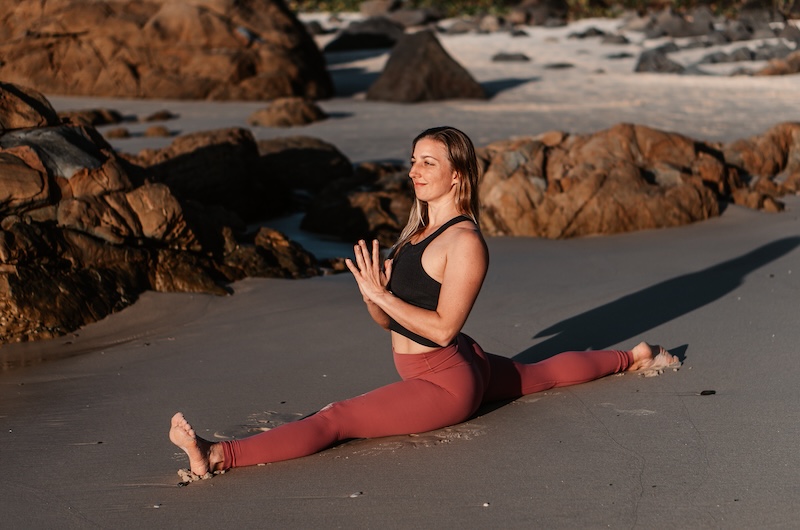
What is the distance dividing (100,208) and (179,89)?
11.5 metres

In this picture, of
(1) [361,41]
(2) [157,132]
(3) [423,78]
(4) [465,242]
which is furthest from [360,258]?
(1) [361,41]

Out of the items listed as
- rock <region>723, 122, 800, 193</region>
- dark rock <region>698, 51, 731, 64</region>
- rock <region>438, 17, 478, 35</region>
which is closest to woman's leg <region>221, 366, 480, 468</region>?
rock <region>723, 122, 800, 193</region>

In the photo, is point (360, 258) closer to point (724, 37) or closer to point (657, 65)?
point (657, 65)

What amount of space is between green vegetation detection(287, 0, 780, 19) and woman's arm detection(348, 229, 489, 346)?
30708 mm

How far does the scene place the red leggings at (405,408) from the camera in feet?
13.8

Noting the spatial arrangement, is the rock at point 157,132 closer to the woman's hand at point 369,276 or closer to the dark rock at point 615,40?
the woman's hand at point 369,276

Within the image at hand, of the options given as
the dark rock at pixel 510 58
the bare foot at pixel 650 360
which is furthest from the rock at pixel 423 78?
the bare foot at pixel 650 360

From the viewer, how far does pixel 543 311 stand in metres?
6.82

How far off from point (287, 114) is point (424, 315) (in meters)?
12.3

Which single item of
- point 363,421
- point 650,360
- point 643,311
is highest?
point 363,421

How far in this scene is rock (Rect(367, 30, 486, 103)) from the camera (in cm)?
1853

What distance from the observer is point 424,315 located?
170 inches

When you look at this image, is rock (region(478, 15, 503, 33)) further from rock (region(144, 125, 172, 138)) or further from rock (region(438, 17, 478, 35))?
rock (region(144, 125, 172, 138))

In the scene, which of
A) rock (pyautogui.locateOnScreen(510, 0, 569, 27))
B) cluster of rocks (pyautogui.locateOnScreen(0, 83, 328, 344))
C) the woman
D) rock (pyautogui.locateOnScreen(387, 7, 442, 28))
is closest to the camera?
the woman
